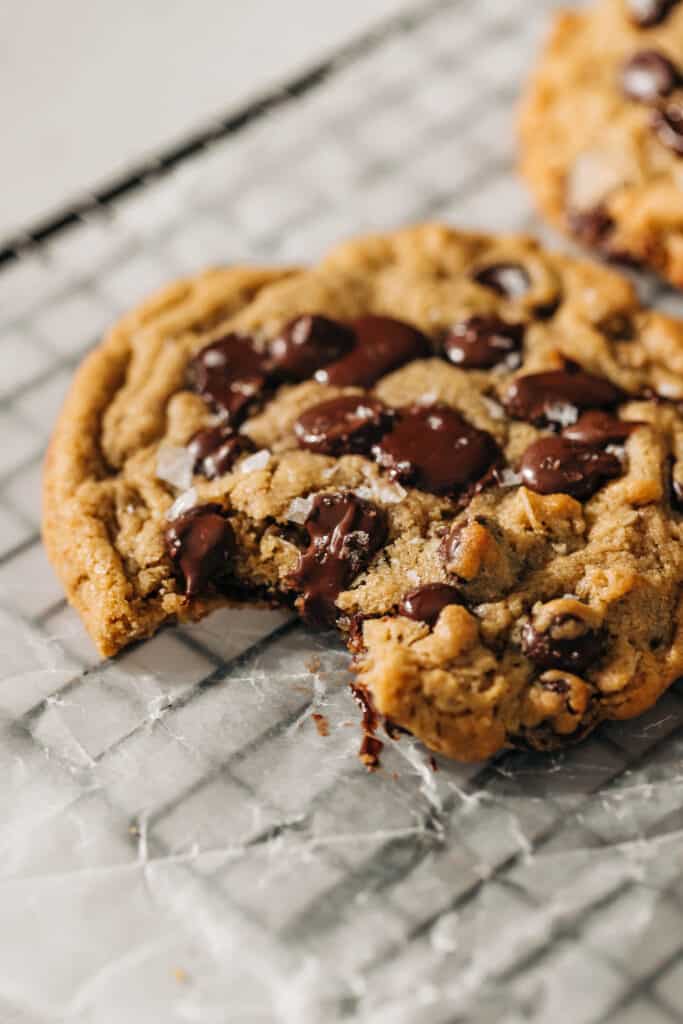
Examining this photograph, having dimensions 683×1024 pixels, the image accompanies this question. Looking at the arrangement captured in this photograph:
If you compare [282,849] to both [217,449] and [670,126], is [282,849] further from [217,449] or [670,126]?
A: [670,126]

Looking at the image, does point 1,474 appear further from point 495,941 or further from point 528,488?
point 495,941

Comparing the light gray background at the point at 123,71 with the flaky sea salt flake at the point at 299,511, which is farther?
the light gray background at the point at 123,71

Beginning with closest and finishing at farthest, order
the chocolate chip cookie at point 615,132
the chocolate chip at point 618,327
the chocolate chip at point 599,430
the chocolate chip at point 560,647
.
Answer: the chocolate chip at point 560,647, the chocolate chip at point 599,430, the chocolate chip at point 618,327, the chocolate chip cookie at point 615,132

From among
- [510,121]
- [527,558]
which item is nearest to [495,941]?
[527,558]

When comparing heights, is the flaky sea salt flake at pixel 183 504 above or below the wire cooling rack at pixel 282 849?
above

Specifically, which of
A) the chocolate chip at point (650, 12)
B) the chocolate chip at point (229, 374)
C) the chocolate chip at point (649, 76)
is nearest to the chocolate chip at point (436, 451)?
the chocolate chip at point (229, 374)

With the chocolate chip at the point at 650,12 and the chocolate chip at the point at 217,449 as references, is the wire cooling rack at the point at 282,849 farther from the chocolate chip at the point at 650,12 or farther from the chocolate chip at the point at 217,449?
the chocolate chip at the point at 650,12
